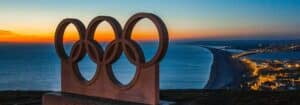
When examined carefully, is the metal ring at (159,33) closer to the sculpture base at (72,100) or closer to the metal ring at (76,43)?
the sculpture base at (72,100)

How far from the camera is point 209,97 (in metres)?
15.4

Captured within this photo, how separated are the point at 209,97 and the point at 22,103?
18.9 ft

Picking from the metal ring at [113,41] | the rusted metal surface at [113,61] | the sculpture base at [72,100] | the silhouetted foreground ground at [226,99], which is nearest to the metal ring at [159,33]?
the rusted metal surface at [113,61]

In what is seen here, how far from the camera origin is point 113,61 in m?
10.8

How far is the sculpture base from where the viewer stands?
10577 mm

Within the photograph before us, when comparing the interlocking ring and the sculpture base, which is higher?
the interlocking ring

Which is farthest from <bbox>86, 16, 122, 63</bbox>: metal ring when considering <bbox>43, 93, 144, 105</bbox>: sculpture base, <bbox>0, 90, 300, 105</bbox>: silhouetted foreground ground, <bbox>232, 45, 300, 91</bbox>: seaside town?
<bbox>232, 45, 300, 91</bbox>: seaside town

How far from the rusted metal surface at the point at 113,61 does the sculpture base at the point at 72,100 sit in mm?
183

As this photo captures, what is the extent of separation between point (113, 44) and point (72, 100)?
1642 millimetres

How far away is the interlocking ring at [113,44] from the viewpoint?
31.8ft

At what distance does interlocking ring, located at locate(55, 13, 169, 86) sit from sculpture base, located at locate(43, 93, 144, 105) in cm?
83

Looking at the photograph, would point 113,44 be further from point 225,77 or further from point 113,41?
point 225,77

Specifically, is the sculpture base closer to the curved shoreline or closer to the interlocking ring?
the interlocking ring

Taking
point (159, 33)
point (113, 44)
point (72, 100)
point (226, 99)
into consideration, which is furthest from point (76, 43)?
point (226, 99)
